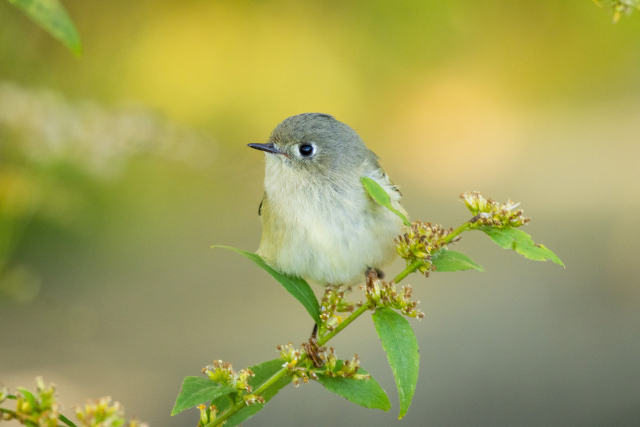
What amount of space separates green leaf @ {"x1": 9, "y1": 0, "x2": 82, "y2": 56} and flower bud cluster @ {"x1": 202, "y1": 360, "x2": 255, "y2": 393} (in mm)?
598

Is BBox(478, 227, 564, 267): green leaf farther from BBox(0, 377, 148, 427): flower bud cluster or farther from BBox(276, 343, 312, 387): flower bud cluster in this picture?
BBox(0, 377, 148, 427): flower bud cluster

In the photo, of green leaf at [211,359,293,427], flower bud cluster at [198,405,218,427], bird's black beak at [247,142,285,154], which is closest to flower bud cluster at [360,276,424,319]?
green leaf at [211,359,293,427]

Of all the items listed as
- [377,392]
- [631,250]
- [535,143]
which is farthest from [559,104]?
[377,392]

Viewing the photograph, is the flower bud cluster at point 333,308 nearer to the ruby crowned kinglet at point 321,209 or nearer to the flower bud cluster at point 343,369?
the flower bud cluster at point 343,369

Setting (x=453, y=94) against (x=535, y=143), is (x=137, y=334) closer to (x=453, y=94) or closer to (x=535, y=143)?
(x=453, y=94)

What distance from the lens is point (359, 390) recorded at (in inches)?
44.4

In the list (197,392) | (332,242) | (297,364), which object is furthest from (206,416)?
(332,242)

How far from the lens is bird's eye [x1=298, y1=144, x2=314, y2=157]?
1907 millimetres

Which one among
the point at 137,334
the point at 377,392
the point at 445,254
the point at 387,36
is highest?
the point at 387,36

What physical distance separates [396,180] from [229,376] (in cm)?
482

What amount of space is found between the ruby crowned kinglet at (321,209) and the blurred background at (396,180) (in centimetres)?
192

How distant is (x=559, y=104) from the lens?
5703 millimetres

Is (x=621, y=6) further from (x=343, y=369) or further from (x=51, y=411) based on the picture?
(x=51, y=411)

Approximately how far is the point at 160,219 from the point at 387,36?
2729 millimetres
